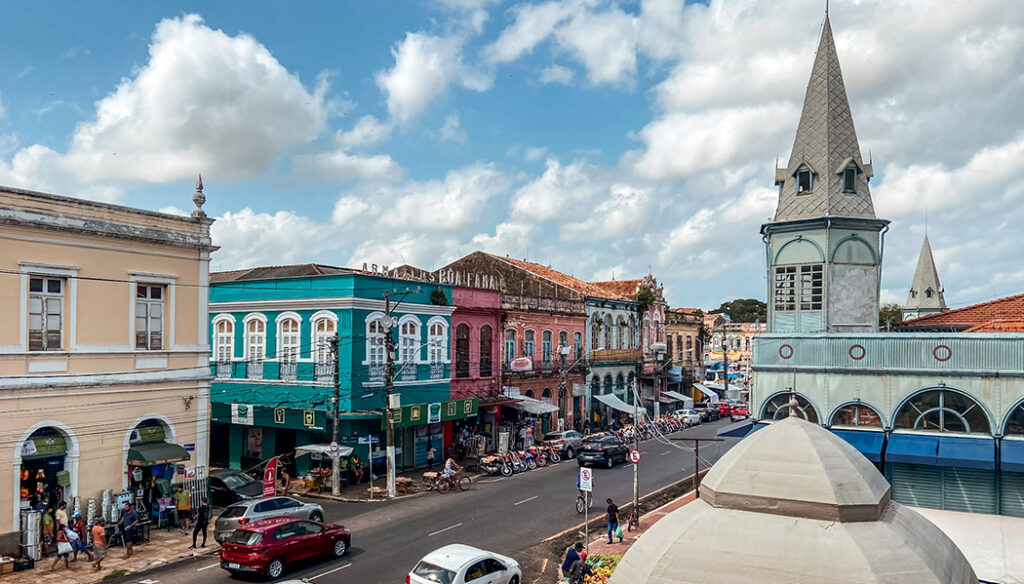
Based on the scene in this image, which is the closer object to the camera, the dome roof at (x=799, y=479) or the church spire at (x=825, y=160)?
the dome roof at (x=799, y=479)

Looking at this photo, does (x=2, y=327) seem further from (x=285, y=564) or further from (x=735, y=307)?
(x=735, y=307)

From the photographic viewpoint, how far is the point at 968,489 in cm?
1812

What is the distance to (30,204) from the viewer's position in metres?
20.3

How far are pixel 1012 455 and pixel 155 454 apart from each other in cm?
2300

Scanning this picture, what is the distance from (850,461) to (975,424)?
15.8m

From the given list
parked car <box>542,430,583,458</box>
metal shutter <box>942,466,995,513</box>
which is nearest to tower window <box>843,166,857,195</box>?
metal shutter <box>942,466,995,513</box>

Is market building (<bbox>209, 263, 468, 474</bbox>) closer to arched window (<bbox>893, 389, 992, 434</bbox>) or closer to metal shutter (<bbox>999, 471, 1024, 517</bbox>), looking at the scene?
arched window (<bbox>893, 389, 992, 434</bbox>)

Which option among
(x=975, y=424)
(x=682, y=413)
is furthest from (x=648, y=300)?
(x=975, y=424)

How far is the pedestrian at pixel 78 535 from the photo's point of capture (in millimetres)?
19188

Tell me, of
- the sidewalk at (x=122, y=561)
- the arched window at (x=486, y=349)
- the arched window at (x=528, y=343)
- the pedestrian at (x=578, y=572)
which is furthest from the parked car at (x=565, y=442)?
the pedestrian at (x=578, y=572)

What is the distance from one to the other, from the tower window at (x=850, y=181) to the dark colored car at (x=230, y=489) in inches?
837

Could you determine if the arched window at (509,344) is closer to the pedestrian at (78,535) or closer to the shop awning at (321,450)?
the shop awning at (321,450)

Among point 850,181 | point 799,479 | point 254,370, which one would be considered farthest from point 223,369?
point 799,479

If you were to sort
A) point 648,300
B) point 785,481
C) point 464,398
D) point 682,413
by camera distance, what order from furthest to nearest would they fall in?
1. point 648,300
2. point 682,413
3. point 464,398
4. point 785,481
